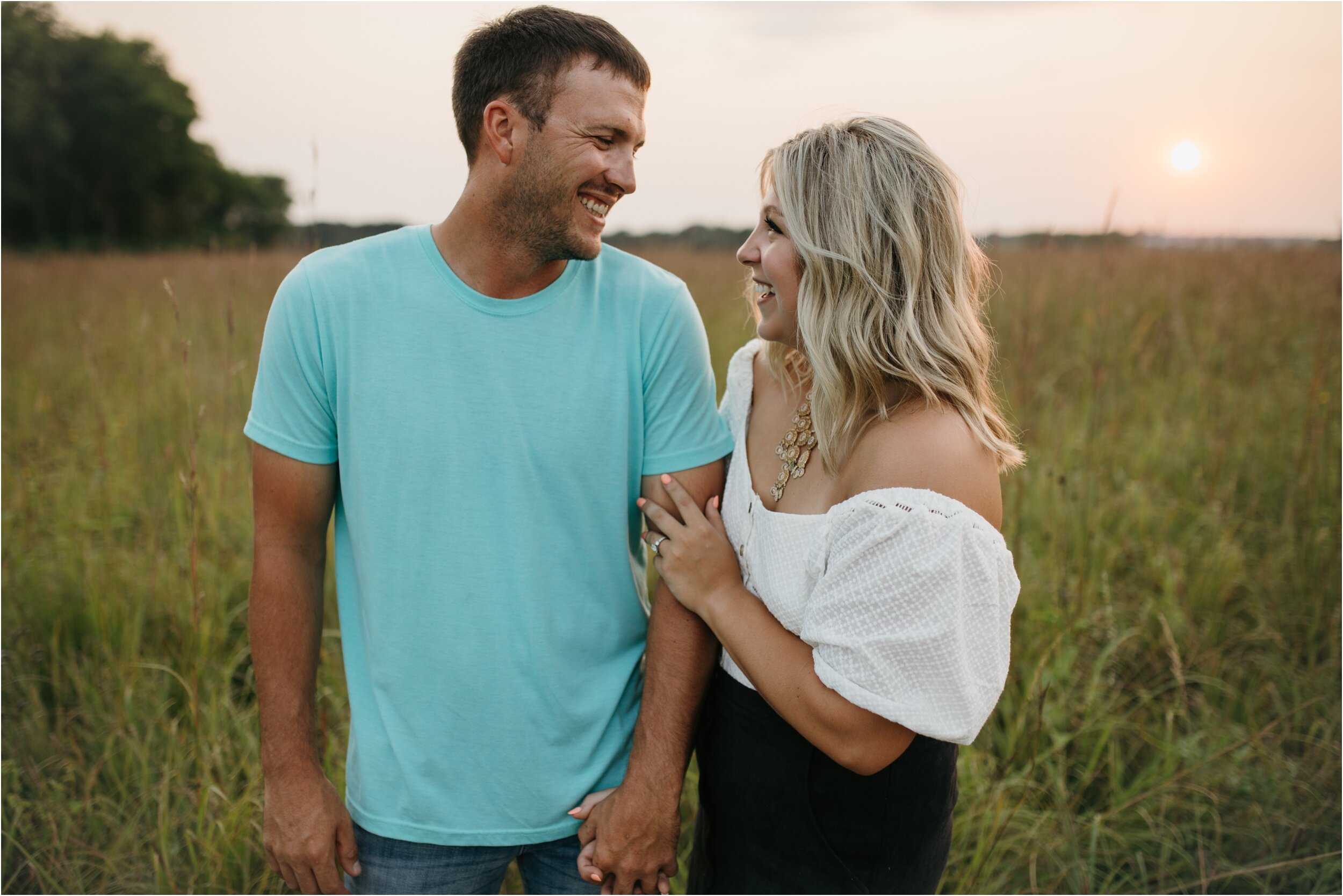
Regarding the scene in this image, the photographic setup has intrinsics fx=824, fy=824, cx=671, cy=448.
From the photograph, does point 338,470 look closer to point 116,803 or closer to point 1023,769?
point 116,803

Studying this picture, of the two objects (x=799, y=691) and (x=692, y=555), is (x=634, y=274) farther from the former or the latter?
(x=799, y=691)

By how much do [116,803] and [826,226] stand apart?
2209 mm

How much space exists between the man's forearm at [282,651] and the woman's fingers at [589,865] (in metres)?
0.51

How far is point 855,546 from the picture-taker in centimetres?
122

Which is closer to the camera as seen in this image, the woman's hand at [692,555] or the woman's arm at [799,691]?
the woman's arm at [799,691]

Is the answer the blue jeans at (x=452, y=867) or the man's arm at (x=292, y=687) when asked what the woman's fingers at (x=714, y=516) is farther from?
the blue jeans at (x=452, y=867)

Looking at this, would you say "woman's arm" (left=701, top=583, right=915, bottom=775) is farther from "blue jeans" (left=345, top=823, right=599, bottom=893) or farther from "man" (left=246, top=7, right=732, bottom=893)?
"blue jeans" (left=345, top=823, right=599, bottom=893)

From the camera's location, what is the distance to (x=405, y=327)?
1.42m

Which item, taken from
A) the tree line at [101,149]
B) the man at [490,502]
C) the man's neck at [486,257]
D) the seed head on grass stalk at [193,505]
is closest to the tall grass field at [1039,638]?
the seed head on grass stalk at [193,505]

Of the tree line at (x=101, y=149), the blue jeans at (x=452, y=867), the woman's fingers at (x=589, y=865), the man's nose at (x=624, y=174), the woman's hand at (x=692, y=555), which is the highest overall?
the tree line at (x=101, y=149)

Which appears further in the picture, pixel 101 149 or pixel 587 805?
pixel 101 149

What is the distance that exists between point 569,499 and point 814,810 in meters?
0.69

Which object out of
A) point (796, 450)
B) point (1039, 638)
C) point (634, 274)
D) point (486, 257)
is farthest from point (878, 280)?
point (1039, 638)

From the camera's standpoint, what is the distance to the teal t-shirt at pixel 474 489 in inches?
55.7
